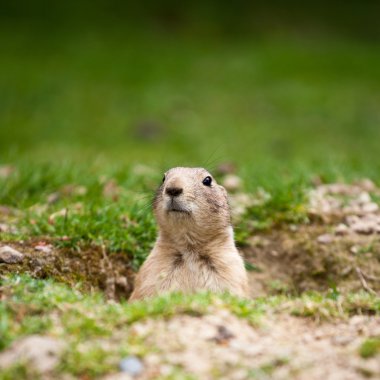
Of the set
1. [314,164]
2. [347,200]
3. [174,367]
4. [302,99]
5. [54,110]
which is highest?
[302,99]

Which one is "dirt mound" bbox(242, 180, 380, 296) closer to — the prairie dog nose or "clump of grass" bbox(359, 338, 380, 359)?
the prairie dog nose

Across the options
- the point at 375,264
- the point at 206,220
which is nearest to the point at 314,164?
the point at 375,264

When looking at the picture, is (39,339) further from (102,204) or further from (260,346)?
(102,204)

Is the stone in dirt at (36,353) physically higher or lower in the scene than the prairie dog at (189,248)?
lower

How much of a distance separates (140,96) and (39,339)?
1395cm

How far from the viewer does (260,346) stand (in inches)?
160

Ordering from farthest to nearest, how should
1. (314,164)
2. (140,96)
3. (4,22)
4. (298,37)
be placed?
(298,37) → (4,22) → (140,96) → (314,164)

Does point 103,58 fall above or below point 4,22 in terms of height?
below

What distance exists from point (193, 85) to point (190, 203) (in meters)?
13.1

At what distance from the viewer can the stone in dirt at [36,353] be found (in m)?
3.73

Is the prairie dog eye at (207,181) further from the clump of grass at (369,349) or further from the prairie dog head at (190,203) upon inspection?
the clump of grass at (369,349)

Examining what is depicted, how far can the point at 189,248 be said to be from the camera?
235 inches

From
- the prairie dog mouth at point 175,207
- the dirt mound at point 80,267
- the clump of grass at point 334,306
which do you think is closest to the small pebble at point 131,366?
the clump of grass at point 334,306

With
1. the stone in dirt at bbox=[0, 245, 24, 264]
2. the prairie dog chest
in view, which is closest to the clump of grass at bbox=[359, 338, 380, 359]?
the prairie dog chest
